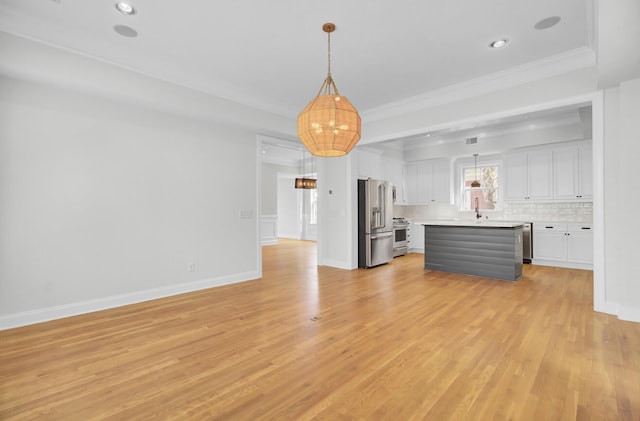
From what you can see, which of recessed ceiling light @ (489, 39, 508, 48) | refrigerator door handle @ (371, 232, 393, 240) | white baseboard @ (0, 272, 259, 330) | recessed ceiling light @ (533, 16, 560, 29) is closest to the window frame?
refrigerator door handle @ (371, 232, 393, 240)

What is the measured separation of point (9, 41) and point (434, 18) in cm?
408

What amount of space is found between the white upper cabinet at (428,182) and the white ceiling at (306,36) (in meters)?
3.95

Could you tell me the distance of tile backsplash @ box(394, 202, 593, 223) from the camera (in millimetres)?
6277

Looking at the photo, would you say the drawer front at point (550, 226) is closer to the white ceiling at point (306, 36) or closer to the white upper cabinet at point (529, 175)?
the white upper cabinet at point (529, 175)

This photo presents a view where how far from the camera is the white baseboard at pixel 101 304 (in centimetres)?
327

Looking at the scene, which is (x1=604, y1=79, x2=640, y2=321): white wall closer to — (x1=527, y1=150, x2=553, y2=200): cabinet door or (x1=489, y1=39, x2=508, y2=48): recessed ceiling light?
(x1=489, y1=39, x2=508, y2=48): recessed ceiling light

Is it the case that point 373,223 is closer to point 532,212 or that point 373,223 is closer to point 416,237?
point 416,237

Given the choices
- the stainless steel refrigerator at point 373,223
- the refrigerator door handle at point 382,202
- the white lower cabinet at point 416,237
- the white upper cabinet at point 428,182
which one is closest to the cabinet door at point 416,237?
the white lower cabinet at point 416,237

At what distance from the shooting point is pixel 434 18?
2986 mm

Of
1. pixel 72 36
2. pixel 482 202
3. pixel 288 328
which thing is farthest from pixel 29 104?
pixel 482 202

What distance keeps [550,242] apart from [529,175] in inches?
57.2

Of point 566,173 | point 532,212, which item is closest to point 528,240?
point 532,212

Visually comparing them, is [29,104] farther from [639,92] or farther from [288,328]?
[639,92]

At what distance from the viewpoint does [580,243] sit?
5.98 m
